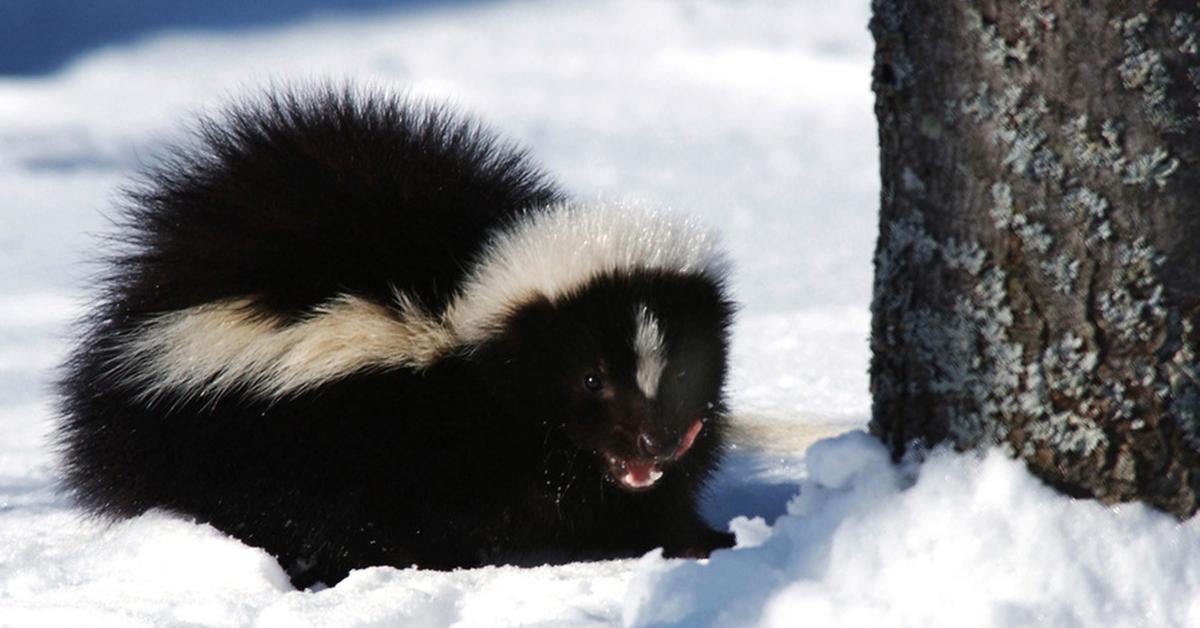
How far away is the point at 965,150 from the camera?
244 centimetres

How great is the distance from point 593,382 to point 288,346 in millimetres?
712

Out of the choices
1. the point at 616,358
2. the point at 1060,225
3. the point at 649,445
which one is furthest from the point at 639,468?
the point at 1060,225

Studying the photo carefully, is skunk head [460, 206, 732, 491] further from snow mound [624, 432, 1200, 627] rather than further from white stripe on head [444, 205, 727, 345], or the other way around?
snow mound [624, 432, 1200, 627]

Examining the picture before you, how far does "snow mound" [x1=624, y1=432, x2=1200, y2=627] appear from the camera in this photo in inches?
89.0

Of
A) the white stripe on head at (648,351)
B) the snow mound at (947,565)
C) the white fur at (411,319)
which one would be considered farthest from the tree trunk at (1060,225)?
the white fur at (411,319)

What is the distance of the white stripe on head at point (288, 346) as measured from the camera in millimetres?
3328

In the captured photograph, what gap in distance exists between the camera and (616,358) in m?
3.22

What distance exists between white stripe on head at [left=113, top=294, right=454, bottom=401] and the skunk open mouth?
0.48m

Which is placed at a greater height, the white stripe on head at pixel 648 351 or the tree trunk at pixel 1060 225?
the tree trunk at pixel 1060 225

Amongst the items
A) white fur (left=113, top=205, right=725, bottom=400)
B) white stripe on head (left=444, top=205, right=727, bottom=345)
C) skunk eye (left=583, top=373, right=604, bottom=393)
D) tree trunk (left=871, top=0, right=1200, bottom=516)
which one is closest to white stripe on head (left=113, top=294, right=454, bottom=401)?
white fur (left=113, top=205, right=725, bottom=400)

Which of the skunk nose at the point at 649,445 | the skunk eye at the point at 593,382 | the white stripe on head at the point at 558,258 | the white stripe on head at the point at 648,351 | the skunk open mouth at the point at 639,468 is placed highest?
the white stripe on head at the point at 558,258

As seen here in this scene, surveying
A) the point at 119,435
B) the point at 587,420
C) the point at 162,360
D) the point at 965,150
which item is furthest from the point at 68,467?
the point at 965,150

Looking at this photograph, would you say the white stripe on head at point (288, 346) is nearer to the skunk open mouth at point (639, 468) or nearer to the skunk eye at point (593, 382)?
the skunk eye at point (593, 382)

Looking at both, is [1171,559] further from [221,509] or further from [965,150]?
[221,509]
